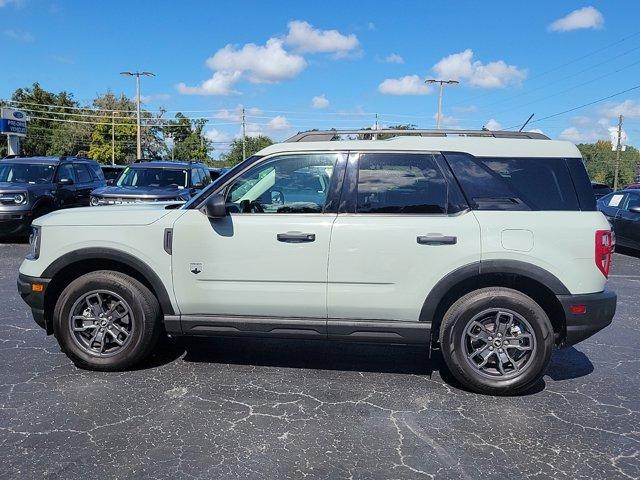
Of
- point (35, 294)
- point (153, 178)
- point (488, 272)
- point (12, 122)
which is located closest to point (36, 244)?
point (35, 294)

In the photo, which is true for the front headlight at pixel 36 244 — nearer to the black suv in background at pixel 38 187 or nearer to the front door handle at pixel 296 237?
the front door handle at pixel 296 237

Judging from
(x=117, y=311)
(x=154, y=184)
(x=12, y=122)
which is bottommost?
(x=117, y=311)

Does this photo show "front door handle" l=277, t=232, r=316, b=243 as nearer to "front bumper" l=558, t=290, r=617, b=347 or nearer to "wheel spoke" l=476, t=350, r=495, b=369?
"wheel spoke" l=476, t=350, r=495, b=369

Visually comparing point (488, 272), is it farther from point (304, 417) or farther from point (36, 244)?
point (36, 244)

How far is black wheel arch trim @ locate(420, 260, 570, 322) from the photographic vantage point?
3.92 metres

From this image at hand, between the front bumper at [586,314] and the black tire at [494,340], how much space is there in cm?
15

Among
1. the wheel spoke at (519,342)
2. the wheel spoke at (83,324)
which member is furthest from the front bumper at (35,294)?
the wheel spoke at (519,342)

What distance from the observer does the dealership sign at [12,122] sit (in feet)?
92.4

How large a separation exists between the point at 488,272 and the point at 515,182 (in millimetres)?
732

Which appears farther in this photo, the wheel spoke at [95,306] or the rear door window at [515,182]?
the wheel spoke at [95,306]

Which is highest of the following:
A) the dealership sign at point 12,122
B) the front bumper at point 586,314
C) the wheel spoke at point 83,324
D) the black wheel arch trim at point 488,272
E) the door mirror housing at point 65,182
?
the dealership sign at point 12,122

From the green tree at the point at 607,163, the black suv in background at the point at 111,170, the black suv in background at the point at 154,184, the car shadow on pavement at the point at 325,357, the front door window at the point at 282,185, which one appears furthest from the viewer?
the green tree at the point at 607,163

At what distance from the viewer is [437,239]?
398 centimetres

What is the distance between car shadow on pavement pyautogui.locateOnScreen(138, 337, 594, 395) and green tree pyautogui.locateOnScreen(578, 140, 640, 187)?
Answer: 252 ft
